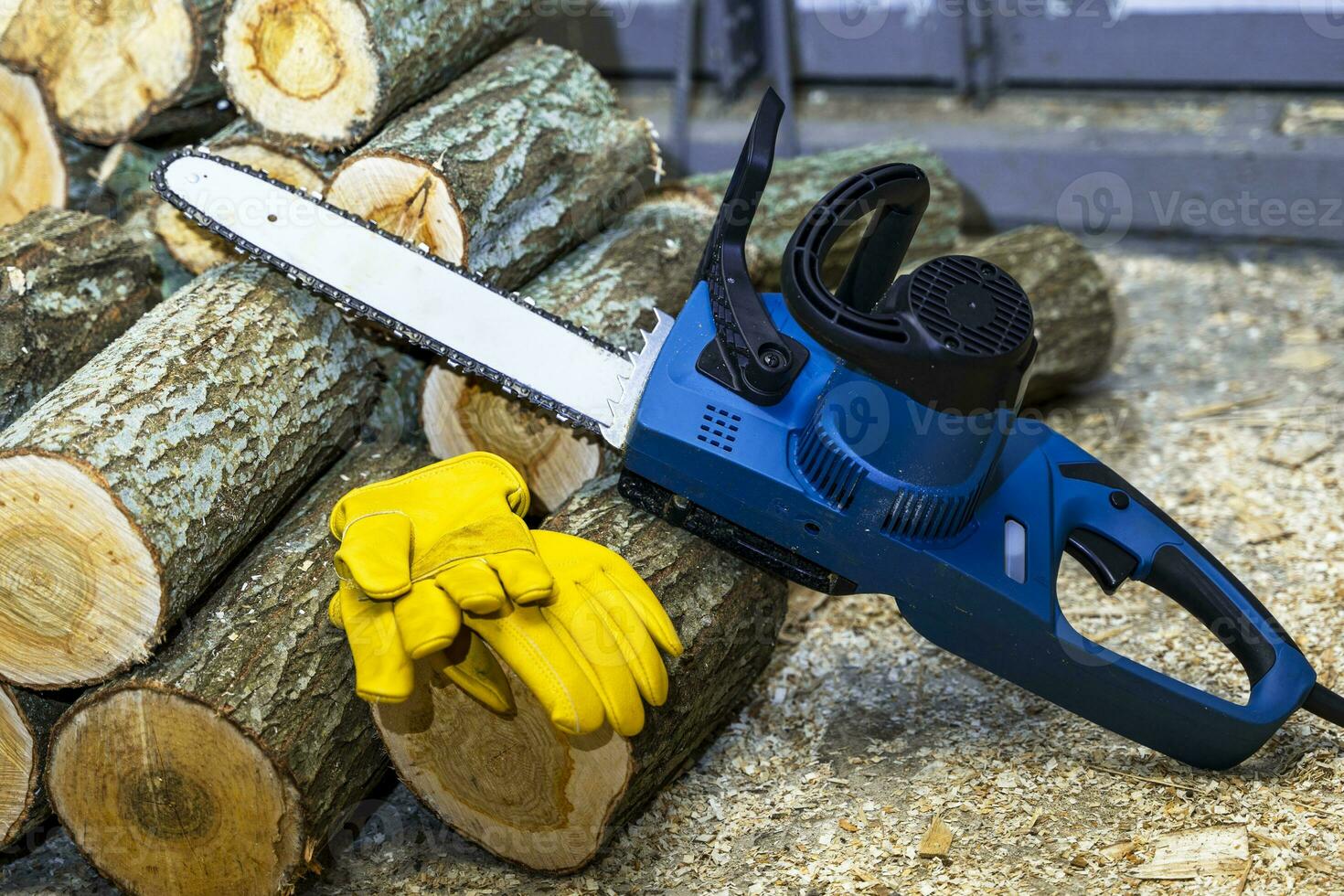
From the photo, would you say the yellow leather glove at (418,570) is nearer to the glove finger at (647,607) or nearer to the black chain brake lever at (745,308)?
the glove finger at (647,607)

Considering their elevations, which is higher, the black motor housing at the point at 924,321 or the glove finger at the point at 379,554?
the black motor housing at the point at 924,321

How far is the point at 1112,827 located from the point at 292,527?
5.24ft

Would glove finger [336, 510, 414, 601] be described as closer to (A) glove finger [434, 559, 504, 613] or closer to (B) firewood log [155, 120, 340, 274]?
(A) glove finger [434, 559, 504, 613]

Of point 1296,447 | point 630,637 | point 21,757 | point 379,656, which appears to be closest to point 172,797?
point 21,757

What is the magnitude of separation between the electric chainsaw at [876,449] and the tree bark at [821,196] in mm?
1074

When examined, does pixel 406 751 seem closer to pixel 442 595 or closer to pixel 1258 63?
pixel 442 595

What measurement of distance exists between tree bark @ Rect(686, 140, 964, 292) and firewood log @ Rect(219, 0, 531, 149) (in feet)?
3.09

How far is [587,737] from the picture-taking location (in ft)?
6.41

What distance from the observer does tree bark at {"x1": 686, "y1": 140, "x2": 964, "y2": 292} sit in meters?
3.32

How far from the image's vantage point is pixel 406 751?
206 cm

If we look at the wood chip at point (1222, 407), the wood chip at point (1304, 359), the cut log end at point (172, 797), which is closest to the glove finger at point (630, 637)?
the cut log end at point (172, 797)

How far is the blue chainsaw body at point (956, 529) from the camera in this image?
1.98 meters

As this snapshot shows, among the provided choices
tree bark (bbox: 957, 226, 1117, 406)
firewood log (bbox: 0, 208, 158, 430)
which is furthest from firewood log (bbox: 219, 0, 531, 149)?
tree bark (bbox: 957, 226, 1117, 406)

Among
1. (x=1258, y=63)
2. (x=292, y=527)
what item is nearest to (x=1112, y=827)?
(x=292, y=527)
